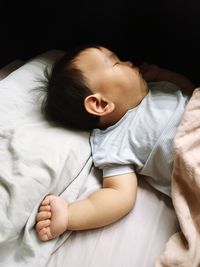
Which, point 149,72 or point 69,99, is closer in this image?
point 69,99

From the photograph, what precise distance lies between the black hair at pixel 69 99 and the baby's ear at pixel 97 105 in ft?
0.04

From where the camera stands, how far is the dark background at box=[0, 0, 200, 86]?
3.36 ft

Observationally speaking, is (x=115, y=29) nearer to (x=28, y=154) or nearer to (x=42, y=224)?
(x=28, y=154)

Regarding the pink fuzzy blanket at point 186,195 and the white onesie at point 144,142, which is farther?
the white onesie at point 144,142

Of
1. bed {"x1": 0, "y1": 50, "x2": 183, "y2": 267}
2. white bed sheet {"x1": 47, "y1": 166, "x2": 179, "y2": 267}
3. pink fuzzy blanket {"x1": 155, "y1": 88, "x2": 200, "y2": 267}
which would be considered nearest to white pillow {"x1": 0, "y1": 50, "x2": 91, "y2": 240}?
bed {"x1": 0, "y1": 50, "x2": 183, "y2": 267}

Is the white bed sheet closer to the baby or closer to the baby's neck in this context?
the baby

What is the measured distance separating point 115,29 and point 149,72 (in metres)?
0.16

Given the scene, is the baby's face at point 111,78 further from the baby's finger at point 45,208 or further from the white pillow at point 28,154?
the baby's finger at point 45,208

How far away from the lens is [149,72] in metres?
1.10

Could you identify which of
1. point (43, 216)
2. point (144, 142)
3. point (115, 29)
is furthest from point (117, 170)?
point (115, 29)

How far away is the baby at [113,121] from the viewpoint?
0.82 m

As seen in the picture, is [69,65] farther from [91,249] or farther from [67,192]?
[91,249]

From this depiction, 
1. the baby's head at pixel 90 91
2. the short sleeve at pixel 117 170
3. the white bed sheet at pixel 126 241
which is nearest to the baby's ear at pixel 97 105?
the baby's head at pixel 90 91

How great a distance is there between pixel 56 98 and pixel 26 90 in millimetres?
118
